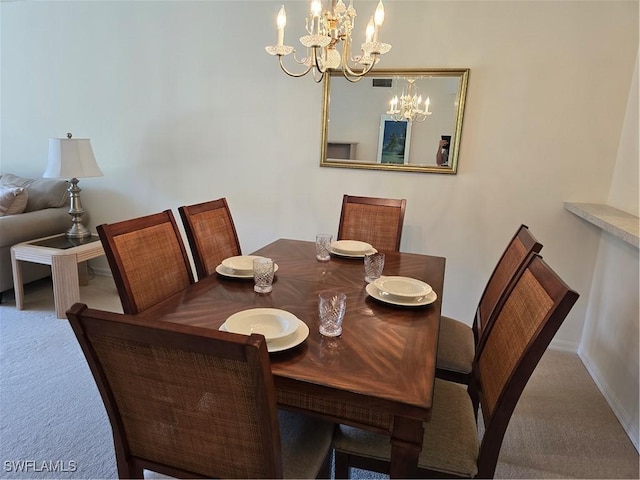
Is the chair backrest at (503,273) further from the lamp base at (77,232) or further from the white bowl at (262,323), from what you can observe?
the lamp base at (77,232)

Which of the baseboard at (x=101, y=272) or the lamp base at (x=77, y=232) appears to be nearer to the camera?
the lamp base at (x=77, y=232)

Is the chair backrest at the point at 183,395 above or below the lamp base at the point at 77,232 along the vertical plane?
above

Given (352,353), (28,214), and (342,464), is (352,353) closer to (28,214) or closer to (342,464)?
(342,464)

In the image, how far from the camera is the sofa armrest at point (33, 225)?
3.00 m

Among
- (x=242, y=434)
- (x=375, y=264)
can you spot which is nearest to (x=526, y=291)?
(x=375, y=264)

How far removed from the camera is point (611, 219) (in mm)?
2088

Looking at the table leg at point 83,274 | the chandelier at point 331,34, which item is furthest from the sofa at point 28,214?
the chandelier at point 331,34

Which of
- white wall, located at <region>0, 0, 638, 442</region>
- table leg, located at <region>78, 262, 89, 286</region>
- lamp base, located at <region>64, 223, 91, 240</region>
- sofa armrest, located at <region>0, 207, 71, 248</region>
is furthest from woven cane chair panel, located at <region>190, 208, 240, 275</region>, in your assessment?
table leg, located at <region>78, 262, 89, 286</region>

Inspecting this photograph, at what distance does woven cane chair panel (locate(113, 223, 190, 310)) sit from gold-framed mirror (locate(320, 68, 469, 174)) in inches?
58.6

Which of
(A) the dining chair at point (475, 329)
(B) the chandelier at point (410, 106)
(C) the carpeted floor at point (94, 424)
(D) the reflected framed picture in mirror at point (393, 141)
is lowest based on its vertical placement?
(C) the carpeted floor at point (94, 424)

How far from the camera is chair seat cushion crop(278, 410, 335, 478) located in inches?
43.0

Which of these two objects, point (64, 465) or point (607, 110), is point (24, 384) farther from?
point (607, 110)

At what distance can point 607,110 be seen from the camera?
7.91 ft

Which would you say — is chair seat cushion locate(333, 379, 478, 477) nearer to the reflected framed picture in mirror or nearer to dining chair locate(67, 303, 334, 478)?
dining chair locate(67, 303, 334, 478)
